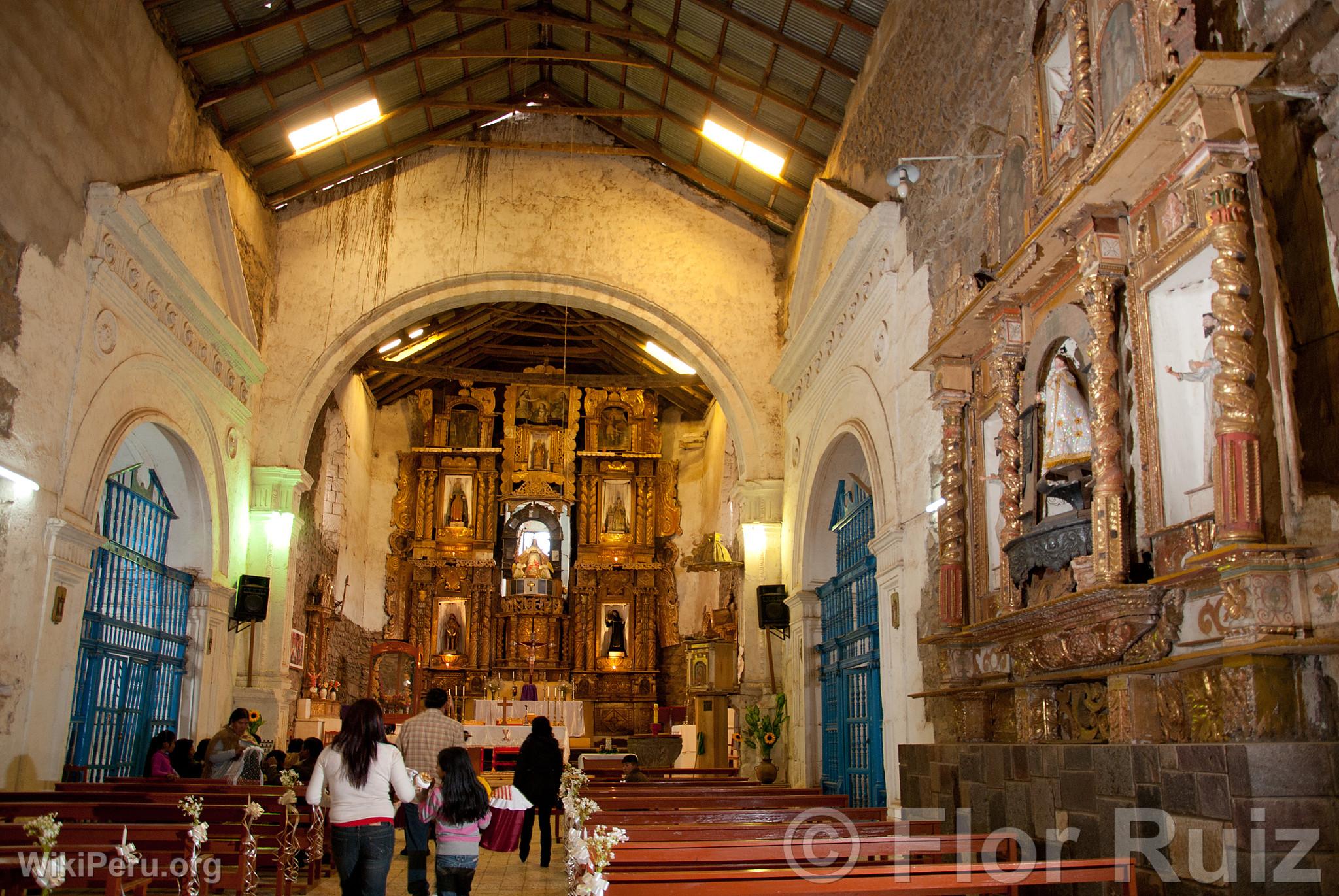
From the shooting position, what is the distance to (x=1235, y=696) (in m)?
4.25

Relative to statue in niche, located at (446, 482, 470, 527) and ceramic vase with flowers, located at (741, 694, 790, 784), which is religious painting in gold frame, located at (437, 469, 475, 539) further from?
ceramic vase with flowers, located at (741, 694, 790, 784)

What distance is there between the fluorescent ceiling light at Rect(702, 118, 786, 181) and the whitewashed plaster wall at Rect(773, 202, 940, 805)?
1.49m

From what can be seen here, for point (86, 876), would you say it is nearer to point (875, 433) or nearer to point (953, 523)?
point (953, 523)

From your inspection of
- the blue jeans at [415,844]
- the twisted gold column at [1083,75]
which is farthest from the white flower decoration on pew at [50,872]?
the twisted gold column at [1083,75]

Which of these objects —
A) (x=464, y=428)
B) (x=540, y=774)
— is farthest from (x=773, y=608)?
(x=464, y=428)

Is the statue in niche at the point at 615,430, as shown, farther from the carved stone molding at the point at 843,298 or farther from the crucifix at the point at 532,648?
the carved stone molding at the point at 843,298

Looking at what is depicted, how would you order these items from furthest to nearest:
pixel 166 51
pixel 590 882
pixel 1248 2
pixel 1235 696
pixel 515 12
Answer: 1. pixel 515 12
2. pixel 166 51
3. pixel 1248 2
4. pixel 1235 696
5. pixel 590 882

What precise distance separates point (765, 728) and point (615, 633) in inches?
369

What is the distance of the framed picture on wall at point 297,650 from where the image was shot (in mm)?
14109

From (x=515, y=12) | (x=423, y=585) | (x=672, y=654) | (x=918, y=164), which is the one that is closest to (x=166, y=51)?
(x=515, y=12)

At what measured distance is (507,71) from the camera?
14.4 meters

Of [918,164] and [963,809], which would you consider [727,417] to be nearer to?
[918,164]

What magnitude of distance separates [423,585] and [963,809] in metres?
17.0
